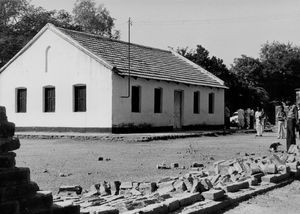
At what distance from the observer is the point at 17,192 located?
4.93m

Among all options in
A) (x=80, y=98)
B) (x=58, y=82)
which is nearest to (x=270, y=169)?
(x=80, y=98)

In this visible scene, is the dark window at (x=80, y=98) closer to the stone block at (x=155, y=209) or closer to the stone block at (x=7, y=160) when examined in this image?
the stone block at (x=155, y=209)

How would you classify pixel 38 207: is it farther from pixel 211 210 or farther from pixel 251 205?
pixel 251 205

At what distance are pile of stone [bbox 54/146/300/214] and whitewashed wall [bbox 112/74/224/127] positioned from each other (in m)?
14.9

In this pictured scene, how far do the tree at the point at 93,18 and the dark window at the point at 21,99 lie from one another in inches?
1428

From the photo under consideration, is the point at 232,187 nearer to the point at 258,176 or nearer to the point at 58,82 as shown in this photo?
the point at 258,176

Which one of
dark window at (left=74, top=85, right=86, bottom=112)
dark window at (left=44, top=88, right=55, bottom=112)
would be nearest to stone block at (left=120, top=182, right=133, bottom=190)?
dark window at (left=74, top=85, right=86, bottom=112)

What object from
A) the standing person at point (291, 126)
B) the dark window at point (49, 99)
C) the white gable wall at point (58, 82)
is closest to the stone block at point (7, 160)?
the standing person at point (291, 126)

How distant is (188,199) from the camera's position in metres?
6.82

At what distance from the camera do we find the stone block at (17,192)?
15.6ft

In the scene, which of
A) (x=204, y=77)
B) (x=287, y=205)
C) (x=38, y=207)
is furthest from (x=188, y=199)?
(x=204, y=77)

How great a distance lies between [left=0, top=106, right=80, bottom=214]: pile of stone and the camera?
15.8 ft

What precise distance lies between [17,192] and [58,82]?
74.6 ft

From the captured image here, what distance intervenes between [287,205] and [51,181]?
4.49 meters
